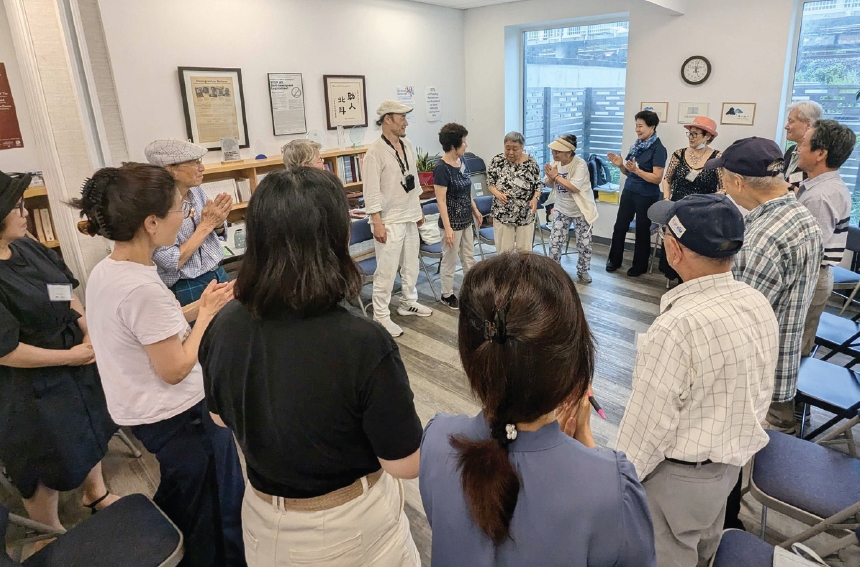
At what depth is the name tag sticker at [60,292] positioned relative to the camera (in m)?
2.09

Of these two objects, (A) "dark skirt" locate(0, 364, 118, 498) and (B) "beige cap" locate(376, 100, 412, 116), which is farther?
(B) "beige cap" locate(376, 100, 412, 116)

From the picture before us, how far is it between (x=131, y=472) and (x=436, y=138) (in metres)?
5.28

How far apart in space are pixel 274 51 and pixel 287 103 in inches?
18.7

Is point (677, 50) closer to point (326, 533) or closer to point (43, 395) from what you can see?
point (326, 533)

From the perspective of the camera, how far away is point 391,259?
4180mm

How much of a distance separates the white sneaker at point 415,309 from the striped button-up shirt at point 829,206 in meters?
2.84

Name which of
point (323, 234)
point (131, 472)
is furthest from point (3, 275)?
point (323, 234)

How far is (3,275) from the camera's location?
6.29 ft

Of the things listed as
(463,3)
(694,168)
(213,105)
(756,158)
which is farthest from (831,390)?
(463,3)

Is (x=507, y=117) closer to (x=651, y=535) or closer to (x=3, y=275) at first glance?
(x=3, y=275)

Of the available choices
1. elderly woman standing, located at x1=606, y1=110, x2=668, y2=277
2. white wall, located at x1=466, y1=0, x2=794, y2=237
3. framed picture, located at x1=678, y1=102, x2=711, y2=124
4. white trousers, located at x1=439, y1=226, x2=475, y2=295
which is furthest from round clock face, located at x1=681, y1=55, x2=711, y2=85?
white trousers, located at x1=439, y1=226, x2=475, y2=295

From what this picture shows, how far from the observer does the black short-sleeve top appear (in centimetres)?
189

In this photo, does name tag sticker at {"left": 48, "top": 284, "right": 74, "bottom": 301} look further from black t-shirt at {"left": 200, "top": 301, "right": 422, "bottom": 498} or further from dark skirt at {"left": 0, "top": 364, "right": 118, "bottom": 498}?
black t-shirt at {"left": 200, "top": 301, "right": 422, "bottom": 498}

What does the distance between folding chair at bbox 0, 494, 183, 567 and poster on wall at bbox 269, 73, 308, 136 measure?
4.04m
